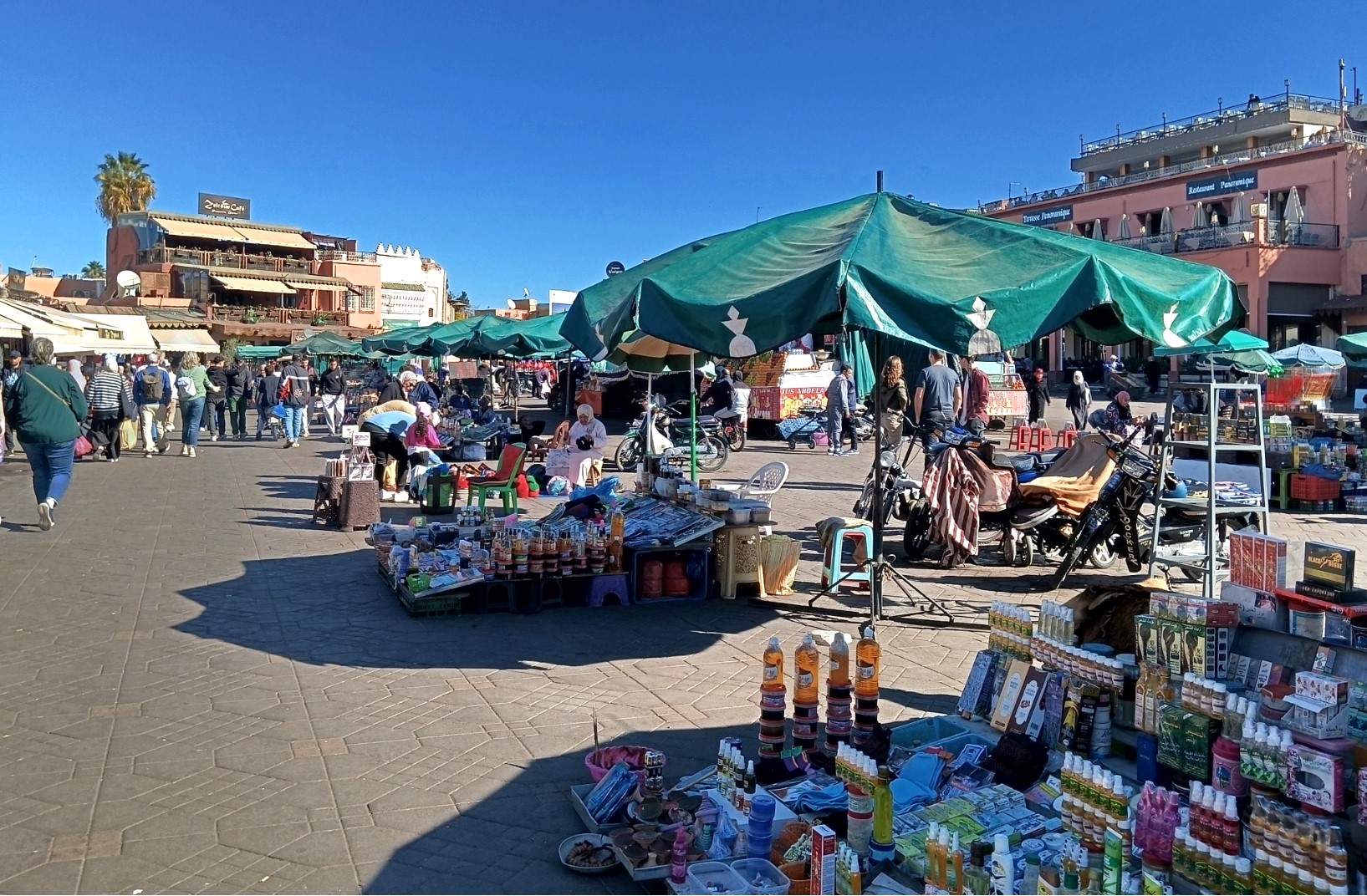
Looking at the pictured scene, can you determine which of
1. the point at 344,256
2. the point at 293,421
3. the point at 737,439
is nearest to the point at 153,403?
the point at 293,421

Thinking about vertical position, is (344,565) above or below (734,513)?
below

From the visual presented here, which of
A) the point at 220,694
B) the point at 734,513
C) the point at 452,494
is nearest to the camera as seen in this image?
the point at 220,694

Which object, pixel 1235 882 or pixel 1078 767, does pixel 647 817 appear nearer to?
pixel 1078 767

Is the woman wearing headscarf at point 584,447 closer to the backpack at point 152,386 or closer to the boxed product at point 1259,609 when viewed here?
the boxed product at point 1259,609

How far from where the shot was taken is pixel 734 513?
8.27 meters

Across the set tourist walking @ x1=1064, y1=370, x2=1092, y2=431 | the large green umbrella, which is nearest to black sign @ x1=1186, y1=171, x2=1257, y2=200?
tourist walking @ x1=1064, y1=370, x2=1092, y2=431

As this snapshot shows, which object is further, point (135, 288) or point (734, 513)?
point (135, 288)

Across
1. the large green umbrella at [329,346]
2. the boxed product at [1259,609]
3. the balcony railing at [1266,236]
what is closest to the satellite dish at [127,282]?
the large green umbrella at [329,346]

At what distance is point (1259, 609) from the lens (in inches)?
158

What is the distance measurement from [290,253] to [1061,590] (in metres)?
62.0

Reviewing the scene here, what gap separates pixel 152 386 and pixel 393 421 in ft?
28.3

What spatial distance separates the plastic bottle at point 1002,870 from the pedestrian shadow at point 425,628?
3.71m

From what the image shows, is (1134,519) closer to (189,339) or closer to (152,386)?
(152,386)

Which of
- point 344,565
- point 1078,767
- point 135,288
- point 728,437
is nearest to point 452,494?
point 344,565
